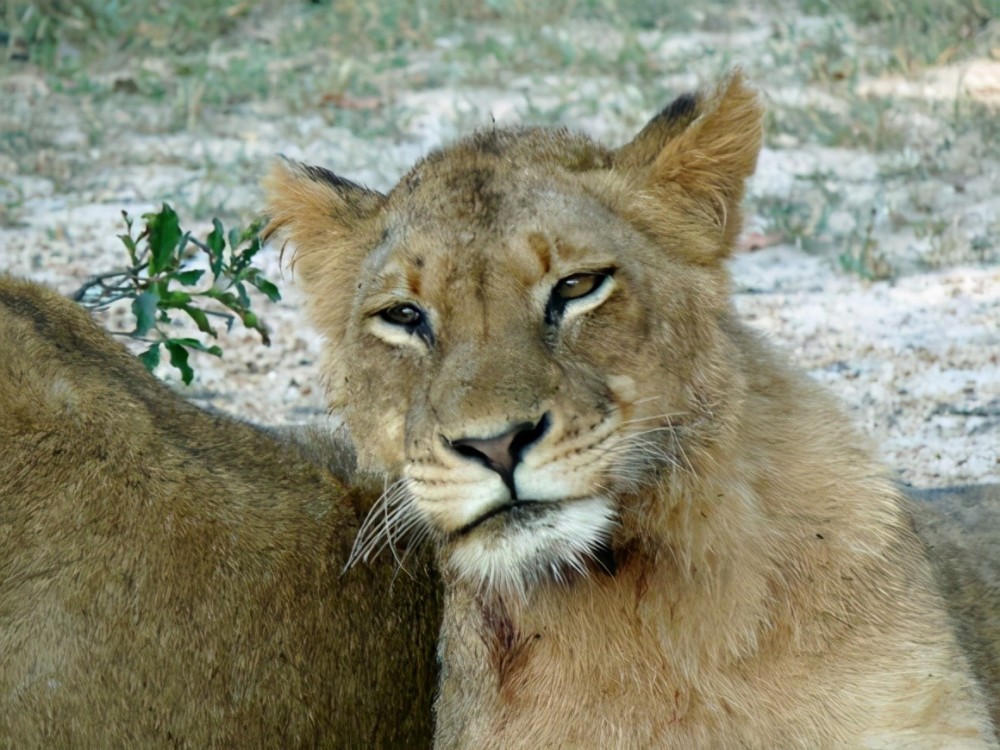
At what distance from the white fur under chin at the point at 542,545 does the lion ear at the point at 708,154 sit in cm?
55

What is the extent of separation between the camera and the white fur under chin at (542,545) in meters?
2.25

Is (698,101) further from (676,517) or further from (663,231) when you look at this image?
(676,517)

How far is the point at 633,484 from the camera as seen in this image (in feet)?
7.77

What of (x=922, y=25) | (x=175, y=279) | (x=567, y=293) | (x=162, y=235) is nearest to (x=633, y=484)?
(x=567, y=293)

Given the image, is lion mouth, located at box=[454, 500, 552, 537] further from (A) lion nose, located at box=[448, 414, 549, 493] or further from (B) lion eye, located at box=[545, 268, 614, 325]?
(B) lion eye, located at box=[545, 268, 614, 325]

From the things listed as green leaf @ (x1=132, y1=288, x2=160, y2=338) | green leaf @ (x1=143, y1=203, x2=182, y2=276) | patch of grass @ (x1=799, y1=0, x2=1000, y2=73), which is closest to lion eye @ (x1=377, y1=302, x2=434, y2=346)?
green leaf @ (x1=132, y1=288, x2=160, y2=338)

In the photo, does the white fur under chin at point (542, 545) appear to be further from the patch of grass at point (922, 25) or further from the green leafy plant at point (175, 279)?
the patch of grass at point (922, 25)

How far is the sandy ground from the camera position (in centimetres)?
470

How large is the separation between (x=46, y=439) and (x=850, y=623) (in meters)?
1.39

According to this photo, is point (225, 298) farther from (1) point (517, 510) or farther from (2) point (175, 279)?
(1) point (517, 510)

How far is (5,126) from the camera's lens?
6980 millimetres

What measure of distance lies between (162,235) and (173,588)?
170 centimetres

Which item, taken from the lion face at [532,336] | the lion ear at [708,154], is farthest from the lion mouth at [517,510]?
the lion ear at [708,154]

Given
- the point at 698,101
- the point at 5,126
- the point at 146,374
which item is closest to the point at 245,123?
the point at 5,126
